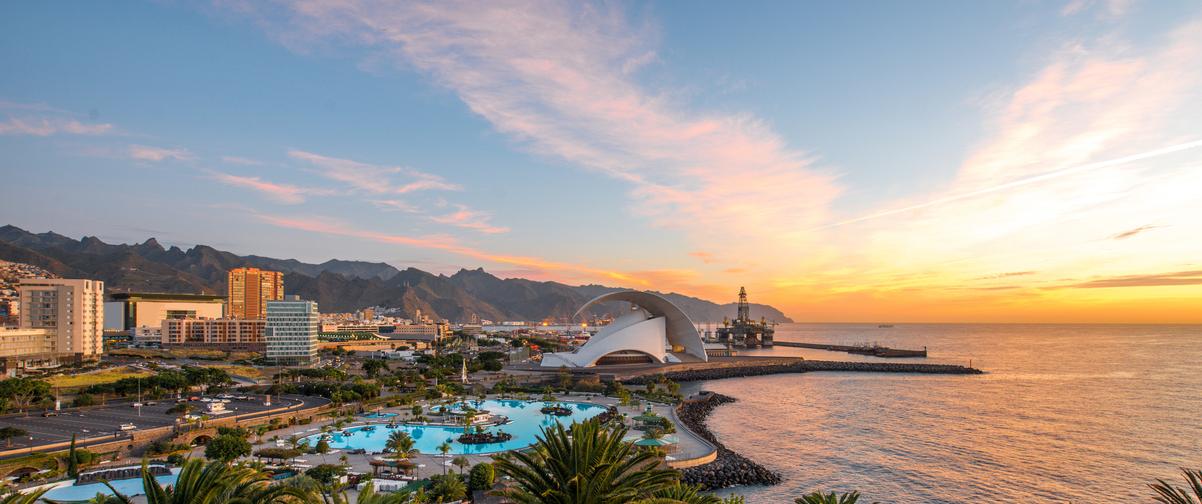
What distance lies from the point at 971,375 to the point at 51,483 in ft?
253

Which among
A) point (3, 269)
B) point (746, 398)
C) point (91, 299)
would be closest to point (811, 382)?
point (746, 398)

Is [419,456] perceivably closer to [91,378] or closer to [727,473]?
[727,473]

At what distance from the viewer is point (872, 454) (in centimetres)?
3091

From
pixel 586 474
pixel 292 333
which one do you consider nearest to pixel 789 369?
pixel 292 333

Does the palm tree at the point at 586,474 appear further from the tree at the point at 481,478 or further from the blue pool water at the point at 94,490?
the blue pool water at the point at 94,490

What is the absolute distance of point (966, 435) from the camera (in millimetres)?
35812

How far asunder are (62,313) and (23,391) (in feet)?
101

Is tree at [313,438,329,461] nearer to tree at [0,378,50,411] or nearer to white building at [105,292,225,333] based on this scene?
tree at [0,378,50,411]

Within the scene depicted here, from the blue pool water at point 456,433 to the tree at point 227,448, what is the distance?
464cm

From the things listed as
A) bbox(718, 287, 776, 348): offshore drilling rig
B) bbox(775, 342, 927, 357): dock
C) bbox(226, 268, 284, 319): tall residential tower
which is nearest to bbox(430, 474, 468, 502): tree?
bbox(775, 342, 927, 357): dock

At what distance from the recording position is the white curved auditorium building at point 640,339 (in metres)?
62.9

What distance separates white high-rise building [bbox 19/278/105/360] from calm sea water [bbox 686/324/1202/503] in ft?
185

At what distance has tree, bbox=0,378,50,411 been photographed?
32688 mm

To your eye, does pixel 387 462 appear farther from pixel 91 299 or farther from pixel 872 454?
pixel 91 299
